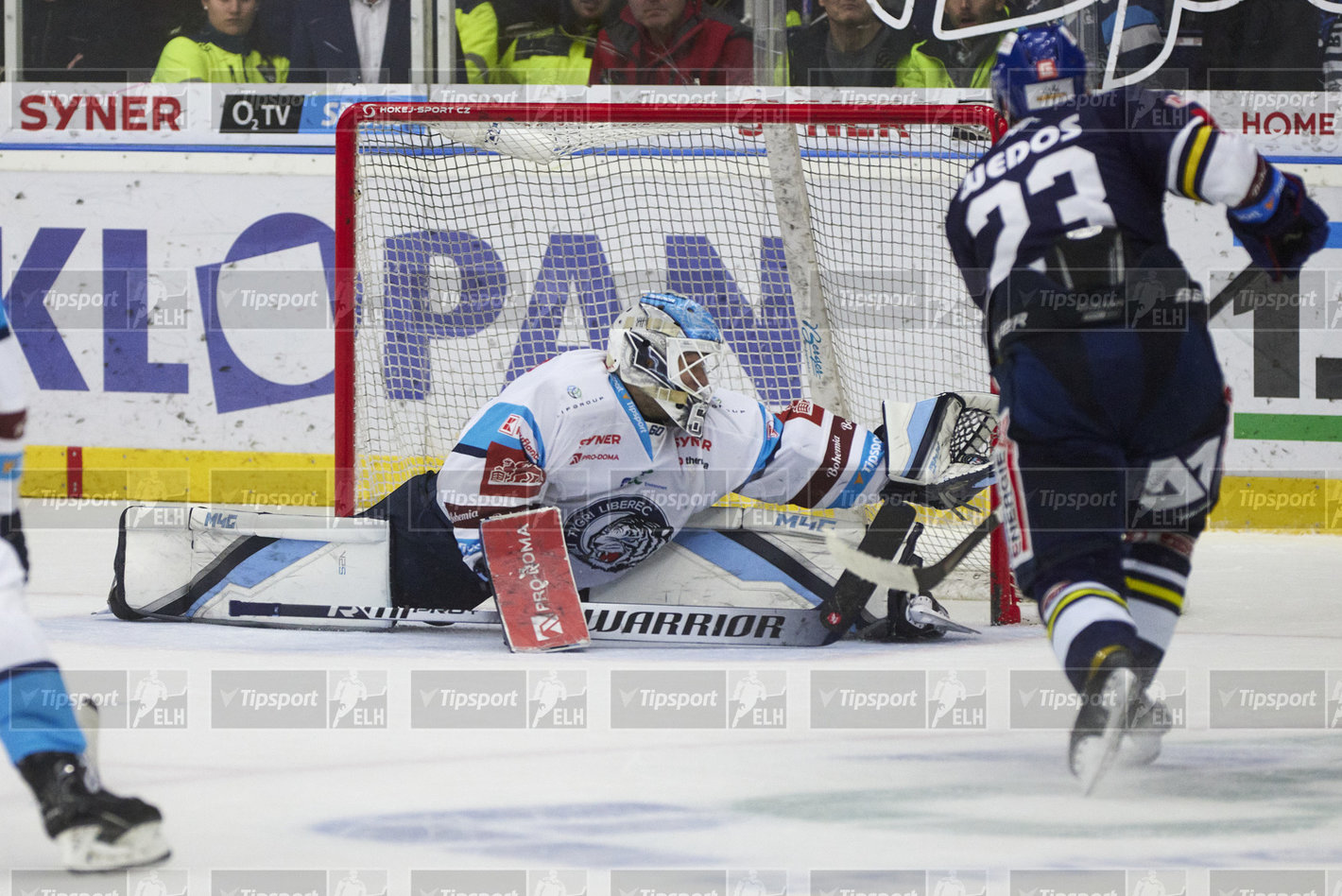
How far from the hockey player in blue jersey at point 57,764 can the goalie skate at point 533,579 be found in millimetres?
1669

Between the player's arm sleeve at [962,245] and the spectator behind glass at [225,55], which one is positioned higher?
the spectator behind glass at [225,55]

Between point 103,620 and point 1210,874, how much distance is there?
120 inches

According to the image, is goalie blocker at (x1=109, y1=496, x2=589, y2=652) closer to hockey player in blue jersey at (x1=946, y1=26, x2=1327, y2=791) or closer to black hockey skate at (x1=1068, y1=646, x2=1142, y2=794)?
hockey player in blue jersey at (x1=946, y1=26, x2=1327, y2=791)

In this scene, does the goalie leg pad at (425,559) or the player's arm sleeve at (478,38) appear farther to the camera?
the player's arm sleeve at (478,38)

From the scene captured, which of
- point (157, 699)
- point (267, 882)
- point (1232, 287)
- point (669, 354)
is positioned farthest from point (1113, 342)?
point (157, 699)

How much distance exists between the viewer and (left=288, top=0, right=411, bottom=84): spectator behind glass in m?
6.11

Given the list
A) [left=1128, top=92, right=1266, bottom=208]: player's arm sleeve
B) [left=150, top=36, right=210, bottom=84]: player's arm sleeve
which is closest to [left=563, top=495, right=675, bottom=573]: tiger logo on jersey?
[left=1128, top=92, right=1266, bottom=208]: player's arm sleeve

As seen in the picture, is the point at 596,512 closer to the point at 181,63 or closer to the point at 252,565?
the point at 252,565

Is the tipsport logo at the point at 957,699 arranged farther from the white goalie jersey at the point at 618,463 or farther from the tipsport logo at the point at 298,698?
the tipsport logo at the point at 298,698

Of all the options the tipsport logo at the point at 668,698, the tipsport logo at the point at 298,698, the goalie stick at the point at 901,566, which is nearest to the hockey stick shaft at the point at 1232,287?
the goalie stick at the point at 901,566

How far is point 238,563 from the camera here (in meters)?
4.10

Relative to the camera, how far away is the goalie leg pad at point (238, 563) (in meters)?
4.04

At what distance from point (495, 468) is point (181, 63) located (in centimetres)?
335

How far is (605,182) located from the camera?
5.34 meters
